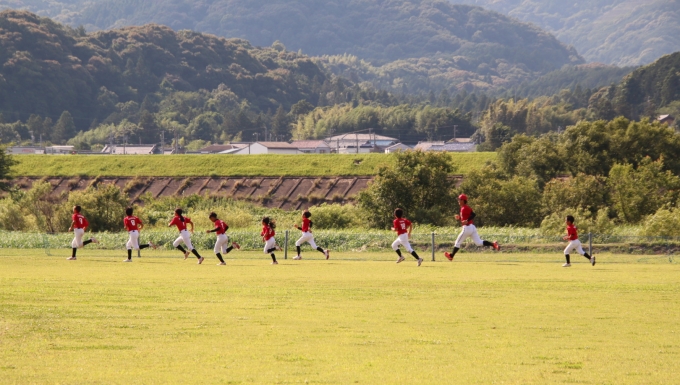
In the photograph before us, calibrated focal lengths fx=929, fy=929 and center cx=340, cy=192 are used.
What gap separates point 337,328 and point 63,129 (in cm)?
18185

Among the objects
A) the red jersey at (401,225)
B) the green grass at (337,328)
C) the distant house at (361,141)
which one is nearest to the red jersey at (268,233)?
the red jersey at (401,225)

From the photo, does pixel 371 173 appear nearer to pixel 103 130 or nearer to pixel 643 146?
pixel 643 146

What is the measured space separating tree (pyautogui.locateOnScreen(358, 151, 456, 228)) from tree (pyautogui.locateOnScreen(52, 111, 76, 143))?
14204 centimetres

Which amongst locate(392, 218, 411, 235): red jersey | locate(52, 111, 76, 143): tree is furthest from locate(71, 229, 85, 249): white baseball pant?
locate(52, 111, 76, 143): tree

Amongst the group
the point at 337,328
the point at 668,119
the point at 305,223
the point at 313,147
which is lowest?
the point at 337,328

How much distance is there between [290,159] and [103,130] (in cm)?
10860

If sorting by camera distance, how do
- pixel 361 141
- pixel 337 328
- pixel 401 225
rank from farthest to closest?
pixel 361 141 < pixel 401 225 < pixel 337 328

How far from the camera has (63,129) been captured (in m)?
187

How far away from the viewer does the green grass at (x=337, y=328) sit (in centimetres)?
1147

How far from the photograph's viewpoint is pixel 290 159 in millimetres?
92312

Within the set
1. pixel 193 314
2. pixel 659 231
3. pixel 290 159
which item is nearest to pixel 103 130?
pixel 290 159

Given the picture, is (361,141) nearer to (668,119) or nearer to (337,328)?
(668,119)

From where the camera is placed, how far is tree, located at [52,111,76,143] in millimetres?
185450

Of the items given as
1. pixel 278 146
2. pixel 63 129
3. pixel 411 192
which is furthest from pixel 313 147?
pixel 411 192
